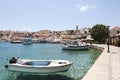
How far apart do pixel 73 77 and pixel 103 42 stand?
60.4 m

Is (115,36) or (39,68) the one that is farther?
(115,36)

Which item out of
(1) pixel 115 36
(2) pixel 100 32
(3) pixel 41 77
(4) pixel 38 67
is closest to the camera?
(4) pixel 38 67

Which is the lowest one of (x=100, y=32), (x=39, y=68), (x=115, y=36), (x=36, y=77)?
(x=36, y=77)

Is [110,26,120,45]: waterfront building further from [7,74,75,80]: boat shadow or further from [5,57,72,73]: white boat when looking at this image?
[7,74,75,80]: boat shadow

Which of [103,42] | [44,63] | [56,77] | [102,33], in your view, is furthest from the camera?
[103,42]

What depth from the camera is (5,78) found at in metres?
19.3

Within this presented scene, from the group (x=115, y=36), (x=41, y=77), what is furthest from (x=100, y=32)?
(x=41, y=77)

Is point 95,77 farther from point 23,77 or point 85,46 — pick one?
point 85,46

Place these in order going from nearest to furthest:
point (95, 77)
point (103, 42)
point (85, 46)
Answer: point (95, 77) → point (85, 46) → point (103, 42)

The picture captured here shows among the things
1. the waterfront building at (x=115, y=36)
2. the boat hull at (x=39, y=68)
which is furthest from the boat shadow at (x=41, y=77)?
the waterfront building at (x=115, y=36)

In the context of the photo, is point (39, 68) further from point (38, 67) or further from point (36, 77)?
point (36, 77)

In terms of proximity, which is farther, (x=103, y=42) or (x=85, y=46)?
(x=103, y=42)

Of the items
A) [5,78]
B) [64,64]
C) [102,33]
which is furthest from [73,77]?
[102,33]

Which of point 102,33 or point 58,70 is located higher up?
point 102,33
